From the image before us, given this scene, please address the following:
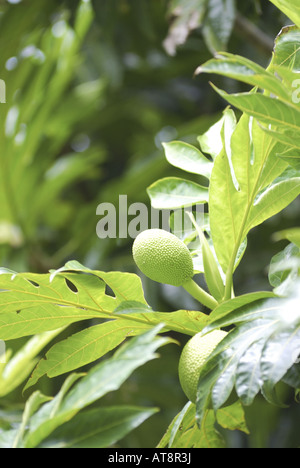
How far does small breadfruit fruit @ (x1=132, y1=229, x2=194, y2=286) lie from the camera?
0.46 meters

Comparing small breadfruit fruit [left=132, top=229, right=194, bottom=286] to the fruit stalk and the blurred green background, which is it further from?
the blurred green background

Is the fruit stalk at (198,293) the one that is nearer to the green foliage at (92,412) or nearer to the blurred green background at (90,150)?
the green foliage at (92,412)

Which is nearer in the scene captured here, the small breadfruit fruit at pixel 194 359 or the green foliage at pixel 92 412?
the green foliage at pixel 92 412

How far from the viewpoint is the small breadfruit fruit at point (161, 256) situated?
46 centimetres

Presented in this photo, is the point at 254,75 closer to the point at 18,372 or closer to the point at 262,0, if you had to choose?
the point at 18,372

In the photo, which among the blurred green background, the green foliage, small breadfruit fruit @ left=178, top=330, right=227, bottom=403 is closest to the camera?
the green foliage

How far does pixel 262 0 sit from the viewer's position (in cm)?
96

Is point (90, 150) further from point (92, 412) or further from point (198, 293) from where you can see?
point (92, 412)

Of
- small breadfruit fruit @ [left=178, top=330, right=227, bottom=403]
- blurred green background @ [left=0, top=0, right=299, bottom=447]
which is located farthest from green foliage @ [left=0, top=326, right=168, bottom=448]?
blurred green background @ [left=0, top=0, right=299, bottom=447]

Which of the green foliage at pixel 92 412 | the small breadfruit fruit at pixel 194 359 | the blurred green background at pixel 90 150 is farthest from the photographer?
the blurred green background at pixel 90 150

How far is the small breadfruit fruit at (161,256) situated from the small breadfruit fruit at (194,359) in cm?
5

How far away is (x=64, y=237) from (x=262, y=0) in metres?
0.87

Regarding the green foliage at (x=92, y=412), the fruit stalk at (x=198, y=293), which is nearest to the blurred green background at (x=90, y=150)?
the fruit stalk at (x=198, y=293)

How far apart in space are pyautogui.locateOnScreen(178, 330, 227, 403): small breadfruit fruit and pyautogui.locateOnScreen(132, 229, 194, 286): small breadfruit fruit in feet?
0.18
